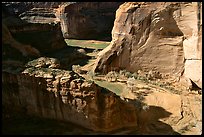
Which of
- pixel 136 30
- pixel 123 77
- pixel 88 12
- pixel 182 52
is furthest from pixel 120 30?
pixel 88 12

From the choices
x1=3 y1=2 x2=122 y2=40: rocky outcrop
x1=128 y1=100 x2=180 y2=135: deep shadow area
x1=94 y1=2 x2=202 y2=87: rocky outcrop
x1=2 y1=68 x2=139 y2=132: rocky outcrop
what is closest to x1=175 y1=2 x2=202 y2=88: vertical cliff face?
x1=94 y1=2 x2=202 y2=87: rocky outcrop

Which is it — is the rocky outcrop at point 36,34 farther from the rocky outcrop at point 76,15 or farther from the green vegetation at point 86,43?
the rocky outcrop at point 76,15

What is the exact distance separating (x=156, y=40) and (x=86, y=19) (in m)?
22.1

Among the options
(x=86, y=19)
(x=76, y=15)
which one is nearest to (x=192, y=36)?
(x=76, y=15)

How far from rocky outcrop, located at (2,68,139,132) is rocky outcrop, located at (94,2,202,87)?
7.48 metres

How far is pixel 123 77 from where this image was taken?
23.3 m

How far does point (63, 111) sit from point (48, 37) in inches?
622

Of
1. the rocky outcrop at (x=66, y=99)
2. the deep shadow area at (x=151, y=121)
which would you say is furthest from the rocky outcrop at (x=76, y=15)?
the rocky outcrop at (x=66, y=99)

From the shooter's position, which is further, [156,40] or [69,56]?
[69,56]

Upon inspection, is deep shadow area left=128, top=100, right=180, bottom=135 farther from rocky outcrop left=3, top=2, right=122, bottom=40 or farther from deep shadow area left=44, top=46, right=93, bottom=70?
rocky outcrop left=3, top=2, right=122, bottom=40

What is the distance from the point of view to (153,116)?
57.1 feet

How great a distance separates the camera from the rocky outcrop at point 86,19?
42.1 metres

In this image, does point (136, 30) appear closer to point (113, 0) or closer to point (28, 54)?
point (28, 54)

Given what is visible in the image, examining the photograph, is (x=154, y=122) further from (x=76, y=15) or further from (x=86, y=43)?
(x=76, y=15)
